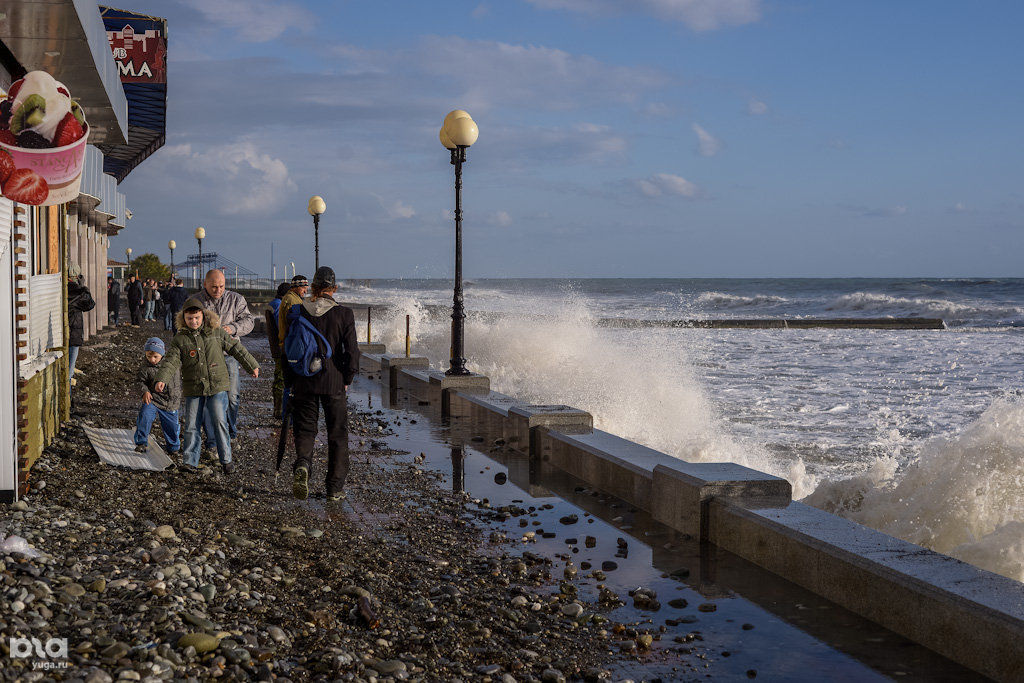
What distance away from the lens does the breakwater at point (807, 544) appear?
398 centimetres

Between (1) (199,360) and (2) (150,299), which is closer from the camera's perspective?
(1) (199,360)

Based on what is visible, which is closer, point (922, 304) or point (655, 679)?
point (655, 679)

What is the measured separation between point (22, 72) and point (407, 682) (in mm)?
6673

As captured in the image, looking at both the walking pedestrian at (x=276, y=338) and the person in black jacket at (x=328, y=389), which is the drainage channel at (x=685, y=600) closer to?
the person in black jacket at (x=328, y=389)

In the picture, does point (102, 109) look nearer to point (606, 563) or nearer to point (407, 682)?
point (606, 563)

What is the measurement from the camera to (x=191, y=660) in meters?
3.70

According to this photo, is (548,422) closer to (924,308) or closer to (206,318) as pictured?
(206,318)

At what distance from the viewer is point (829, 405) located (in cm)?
1520

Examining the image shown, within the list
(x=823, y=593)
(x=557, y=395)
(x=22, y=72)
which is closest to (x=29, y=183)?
(x=22, y=72)

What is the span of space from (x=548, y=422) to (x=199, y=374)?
331 centimetres

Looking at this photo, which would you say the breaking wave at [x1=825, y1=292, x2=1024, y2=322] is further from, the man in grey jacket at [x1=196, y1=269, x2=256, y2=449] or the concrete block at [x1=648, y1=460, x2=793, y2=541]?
the concrete block at [x1=648, y1=460, x2=793, y2=541]

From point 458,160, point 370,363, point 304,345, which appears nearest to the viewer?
point 304,345

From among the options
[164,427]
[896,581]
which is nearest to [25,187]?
[164,427]
